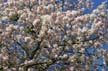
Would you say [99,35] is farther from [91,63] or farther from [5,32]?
[5,32]

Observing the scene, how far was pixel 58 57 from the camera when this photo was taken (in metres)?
15.6

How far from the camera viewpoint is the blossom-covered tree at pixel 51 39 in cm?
1538

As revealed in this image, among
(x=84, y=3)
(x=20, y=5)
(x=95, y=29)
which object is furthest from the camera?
(x=84, y=3)

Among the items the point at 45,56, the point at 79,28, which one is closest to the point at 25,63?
the point at 45,56

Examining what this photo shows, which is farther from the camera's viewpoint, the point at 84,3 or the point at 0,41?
the point at 84,3

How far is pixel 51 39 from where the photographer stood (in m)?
15.4

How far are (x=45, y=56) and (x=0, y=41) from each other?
165cm

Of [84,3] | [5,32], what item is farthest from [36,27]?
[84,3]

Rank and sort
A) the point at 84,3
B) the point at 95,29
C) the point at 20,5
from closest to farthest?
the point at 95,29
the point at 20,5
the point at 84,3

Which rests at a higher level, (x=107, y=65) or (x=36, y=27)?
(x=36, y=27)

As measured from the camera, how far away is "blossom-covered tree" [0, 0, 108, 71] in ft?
50.4

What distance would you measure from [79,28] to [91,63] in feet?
4.29

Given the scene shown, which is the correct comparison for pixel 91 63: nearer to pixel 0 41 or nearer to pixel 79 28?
pixel 79 28

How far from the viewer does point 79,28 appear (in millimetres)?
15539
